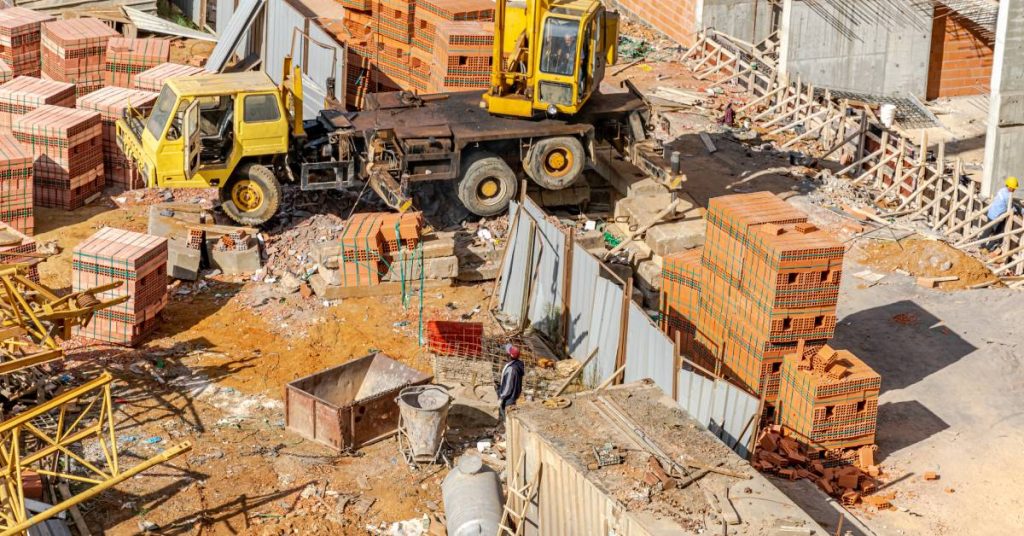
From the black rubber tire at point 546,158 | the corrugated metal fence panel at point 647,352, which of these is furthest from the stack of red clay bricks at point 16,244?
the corrugated metal fence panel at point 647,352

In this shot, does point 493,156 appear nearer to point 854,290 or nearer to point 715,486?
point 854,290

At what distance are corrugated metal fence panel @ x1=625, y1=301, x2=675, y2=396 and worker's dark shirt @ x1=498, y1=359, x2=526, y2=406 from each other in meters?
1.39

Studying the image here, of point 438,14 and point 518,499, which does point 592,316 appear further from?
point 438,14

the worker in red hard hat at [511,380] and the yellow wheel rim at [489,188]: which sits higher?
the yellow wheel rim at [489,188]

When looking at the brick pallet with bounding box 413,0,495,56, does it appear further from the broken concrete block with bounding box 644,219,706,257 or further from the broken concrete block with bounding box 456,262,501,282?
the broken concrete block with bounding box 644,219,706,257

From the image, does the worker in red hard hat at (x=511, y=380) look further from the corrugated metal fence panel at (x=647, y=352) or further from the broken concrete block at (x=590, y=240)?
the broken concrete block at (x=590, y=240)

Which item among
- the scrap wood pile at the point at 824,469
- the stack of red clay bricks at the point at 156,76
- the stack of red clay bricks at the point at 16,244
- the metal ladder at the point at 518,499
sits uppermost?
the stack of red clay bricks at the point at 156,76

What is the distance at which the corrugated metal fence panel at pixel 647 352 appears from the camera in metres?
14.8

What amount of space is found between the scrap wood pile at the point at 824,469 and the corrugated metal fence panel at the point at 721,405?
0.61m

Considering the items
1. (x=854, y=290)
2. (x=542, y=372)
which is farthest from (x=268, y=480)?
(x=854, y=290)

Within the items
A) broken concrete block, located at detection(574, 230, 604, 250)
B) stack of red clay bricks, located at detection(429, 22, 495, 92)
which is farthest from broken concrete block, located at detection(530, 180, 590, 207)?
stack of red clay bricks, located at detection(429, 22, 495, 92)

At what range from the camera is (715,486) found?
11961 mm

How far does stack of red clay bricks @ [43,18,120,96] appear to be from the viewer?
2622 cm

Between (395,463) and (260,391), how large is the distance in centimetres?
264
